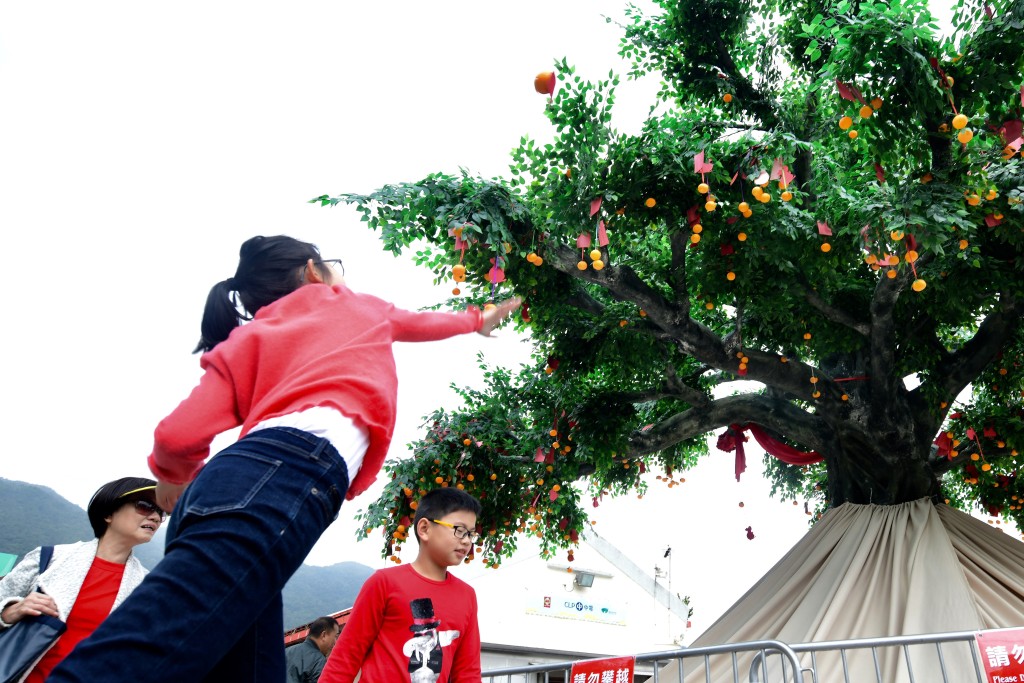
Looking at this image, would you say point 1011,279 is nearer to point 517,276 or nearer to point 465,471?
point 517,276

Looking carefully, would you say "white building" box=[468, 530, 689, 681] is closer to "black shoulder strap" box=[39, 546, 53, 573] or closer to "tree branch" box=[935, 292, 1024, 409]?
"tree branch" box=[935, 292, 1024, 409]

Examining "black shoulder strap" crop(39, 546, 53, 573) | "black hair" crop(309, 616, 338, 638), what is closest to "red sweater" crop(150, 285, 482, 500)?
"black shoulder strap" crop(39, 546, 53, 573)

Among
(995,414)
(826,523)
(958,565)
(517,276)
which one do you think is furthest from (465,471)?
(995,414)

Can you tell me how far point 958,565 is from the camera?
17.3ft

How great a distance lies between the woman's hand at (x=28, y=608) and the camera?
7.12ft

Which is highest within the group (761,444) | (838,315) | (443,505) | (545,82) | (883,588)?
(545,82)

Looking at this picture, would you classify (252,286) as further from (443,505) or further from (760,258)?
(760,258)

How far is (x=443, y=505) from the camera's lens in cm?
320

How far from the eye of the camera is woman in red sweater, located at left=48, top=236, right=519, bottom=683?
111cm

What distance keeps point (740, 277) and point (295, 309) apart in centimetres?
468

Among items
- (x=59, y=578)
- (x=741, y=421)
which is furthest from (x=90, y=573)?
(x=741, y=421)

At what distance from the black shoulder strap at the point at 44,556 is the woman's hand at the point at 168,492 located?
3.56 feet

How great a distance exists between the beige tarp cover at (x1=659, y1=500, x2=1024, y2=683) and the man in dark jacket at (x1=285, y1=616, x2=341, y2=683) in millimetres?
2499

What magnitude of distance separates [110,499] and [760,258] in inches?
185
